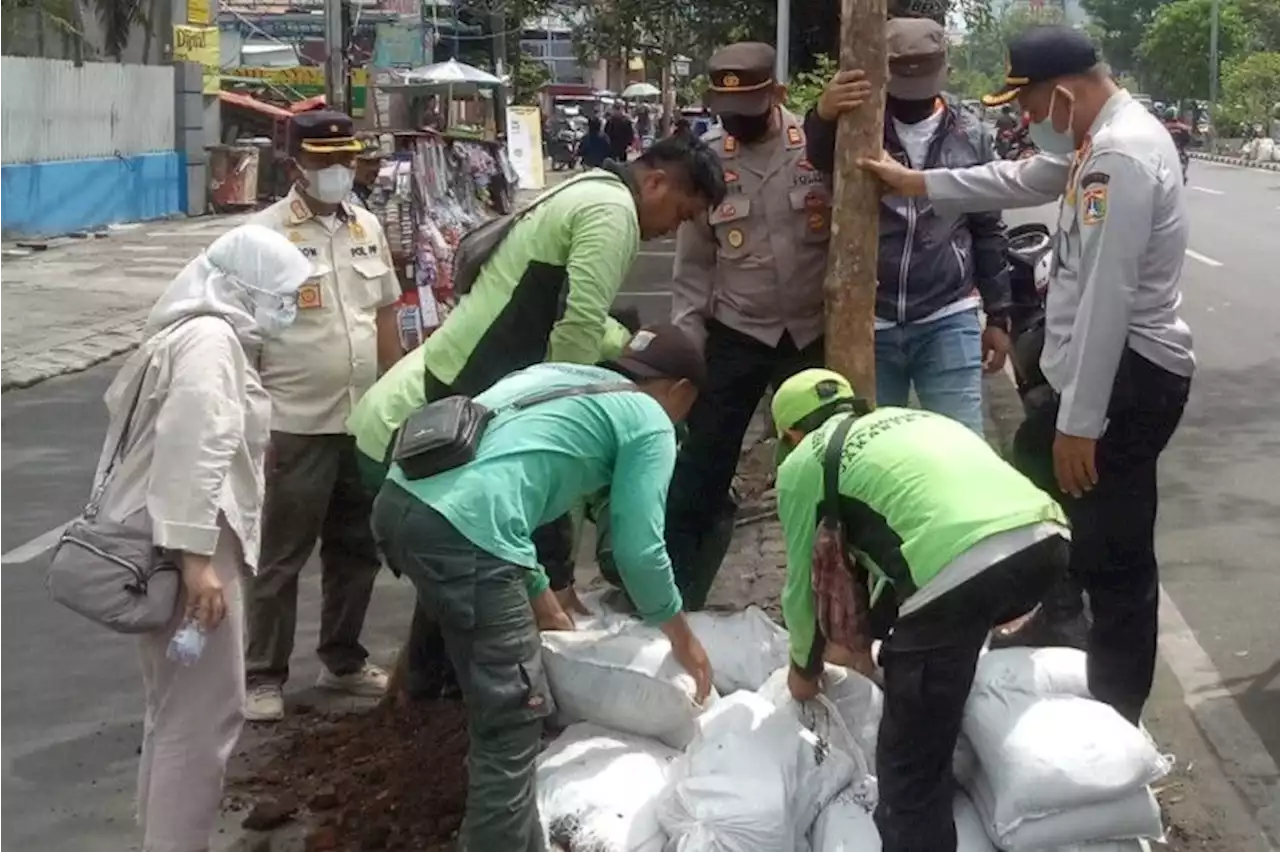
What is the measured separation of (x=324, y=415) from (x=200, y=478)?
4.79ft

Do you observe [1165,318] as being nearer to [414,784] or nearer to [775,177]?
[775,177]

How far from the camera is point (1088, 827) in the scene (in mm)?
3619

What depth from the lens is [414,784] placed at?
4402mm

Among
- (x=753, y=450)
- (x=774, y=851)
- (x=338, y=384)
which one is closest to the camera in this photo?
(x=774, y=851)

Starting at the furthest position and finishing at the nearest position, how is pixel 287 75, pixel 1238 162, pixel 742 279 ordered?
pixel 1238 162 → pixel 287 75 → pixel 742 279

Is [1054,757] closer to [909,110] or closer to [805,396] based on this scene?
[805,396]

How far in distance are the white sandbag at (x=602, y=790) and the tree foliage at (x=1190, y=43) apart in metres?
73.1

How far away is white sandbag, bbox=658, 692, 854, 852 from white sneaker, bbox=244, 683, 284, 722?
62.4 inches

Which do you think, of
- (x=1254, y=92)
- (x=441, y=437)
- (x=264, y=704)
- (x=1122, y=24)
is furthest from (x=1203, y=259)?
(x=1122, y=24)

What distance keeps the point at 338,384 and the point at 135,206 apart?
19.1 m

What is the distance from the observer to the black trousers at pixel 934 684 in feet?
11.3

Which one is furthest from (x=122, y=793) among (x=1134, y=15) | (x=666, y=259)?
(x=1134, y=15)

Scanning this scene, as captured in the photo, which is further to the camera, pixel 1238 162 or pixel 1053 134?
pixel 1238 162

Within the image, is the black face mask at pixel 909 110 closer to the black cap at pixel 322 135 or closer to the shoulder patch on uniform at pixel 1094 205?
the shoulder patch on uniform at pixel 1094 205
